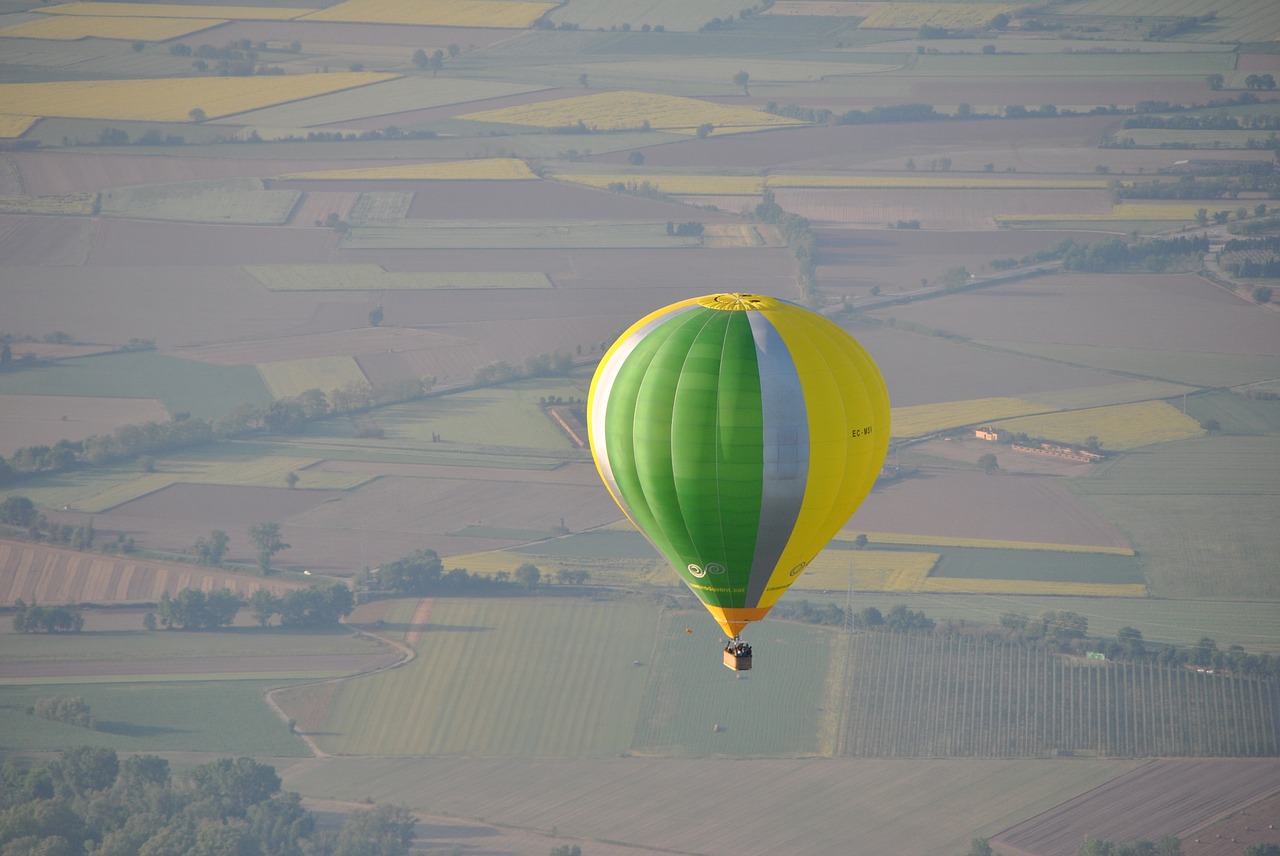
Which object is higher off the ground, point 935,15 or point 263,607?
point 935,15

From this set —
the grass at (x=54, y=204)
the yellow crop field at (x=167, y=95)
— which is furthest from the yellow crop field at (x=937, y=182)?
the grass at (x=54, y=204)

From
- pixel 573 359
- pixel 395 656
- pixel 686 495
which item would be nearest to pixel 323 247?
pixel 573 359

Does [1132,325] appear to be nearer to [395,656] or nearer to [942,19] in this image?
[395,656]

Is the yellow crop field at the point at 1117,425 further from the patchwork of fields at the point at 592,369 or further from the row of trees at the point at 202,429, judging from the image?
the row of trees at the point at 202,429

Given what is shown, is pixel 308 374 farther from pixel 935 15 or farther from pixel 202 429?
pixel 935 15

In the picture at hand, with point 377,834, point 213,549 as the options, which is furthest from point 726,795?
point 213,549

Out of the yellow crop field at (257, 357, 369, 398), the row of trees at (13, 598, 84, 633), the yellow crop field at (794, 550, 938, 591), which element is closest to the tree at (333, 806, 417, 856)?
the row of trees at (13, 598, 84, 633)
